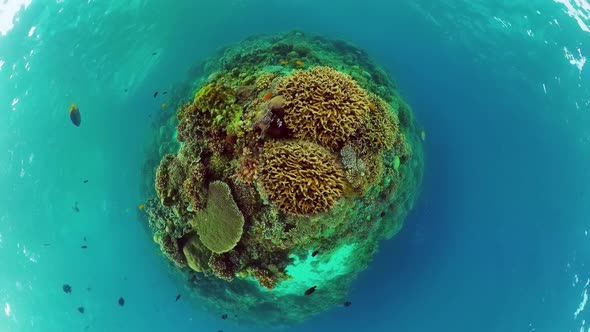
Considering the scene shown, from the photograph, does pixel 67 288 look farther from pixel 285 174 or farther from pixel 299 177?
pixel 299 177

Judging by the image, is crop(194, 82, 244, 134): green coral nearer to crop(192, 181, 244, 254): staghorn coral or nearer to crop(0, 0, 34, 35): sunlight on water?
crop(192, 181, 244, 254): staghorn coral

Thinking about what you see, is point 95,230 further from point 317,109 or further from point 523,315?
point 523,315

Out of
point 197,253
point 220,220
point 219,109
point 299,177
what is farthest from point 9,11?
point 299,177

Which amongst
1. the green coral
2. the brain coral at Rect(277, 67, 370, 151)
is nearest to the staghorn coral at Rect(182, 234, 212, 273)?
the green coral

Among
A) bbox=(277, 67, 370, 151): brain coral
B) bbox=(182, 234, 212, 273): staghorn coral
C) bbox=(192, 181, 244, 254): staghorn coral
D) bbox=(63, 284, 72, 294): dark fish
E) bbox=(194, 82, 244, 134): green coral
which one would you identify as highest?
bbox=(277, 67, 370, 151): brain coral

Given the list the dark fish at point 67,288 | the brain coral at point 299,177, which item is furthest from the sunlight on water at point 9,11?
the brain coral at point 299,177

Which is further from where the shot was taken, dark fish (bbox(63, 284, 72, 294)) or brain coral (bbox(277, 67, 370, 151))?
dark fish (bbox(63, 284, 72, 294))

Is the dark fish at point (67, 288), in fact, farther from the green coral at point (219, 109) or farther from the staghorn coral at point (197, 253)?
the green coral at point (219, 109)

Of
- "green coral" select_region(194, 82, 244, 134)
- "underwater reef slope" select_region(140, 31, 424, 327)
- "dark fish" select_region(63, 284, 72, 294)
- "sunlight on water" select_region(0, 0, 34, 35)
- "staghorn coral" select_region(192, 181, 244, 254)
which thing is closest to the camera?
"underwater reef slope" select_region(140, 31, 424, 327)
